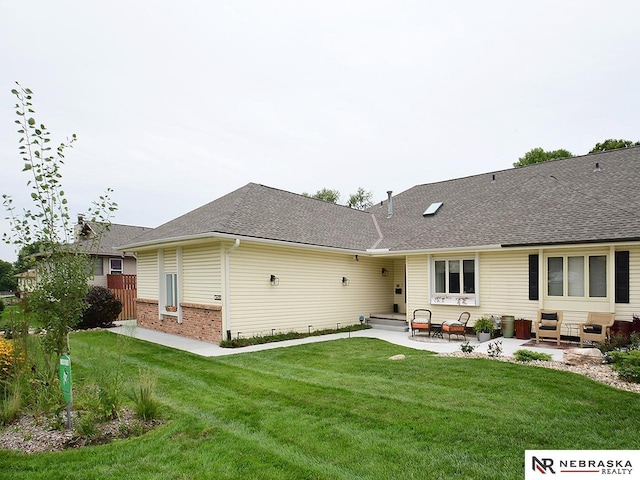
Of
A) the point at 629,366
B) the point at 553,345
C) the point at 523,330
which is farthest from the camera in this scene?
the point at 523,330

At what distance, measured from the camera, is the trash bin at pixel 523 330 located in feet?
36.5

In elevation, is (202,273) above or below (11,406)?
above

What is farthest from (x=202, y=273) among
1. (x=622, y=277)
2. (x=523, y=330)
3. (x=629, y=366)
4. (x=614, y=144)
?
(x=614, y=144)

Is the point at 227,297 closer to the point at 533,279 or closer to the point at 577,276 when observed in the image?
the point at 533,279

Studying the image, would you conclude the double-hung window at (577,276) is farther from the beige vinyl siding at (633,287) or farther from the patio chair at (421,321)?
the patio chair at (421,321)

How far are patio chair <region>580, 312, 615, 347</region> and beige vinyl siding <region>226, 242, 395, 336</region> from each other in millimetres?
7439

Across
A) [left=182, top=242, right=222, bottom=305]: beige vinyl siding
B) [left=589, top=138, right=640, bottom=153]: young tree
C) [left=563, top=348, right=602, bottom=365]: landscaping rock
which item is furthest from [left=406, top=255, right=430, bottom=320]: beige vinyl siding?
[left=589, top=138, right=640, bottom=153]: young tree

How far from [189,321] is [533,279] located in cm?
1052

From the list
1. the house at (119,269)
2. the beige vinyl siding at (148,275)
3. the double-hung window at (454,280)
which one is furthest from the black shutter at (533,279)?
the house at (119,269)

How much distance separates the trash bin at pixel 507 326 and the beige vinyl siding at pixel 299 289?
536cm

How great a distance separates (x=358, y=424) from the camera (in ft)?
15.8

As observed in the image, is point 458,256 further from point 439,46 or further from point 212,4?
point 212,4

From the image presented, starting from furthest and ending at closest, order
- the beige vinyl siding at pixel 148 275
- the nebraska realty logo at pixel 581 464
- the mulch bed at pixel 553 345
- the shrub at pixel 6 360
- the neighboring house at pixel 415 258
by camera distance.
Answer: the beige vinyl siding at pixel 148 275
the neighboring house at pixel 415 258
the mulch bed at pixel 553 345
the shrub at pixel 6 360
the nebraska realty logo at pixel 581 464

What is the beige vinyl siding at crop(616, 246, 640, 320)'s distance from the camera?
970 cm
